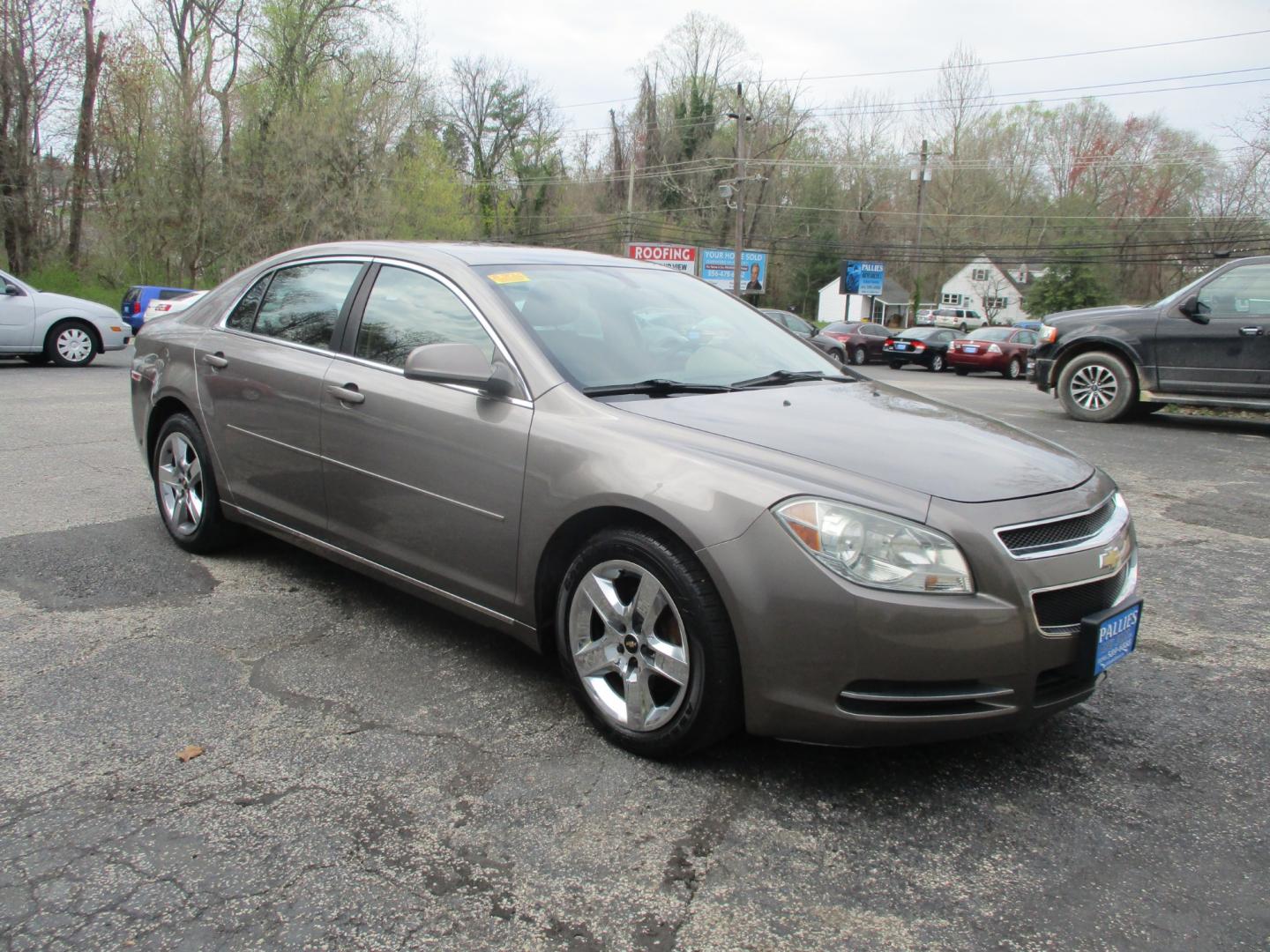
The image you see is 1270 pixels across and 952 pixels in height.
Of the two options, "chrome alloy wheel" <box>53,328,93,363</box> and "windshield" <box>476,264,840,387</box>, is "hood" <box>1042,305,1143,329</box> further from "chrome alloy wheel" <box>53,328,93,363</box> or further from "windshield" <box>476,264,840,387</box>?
"chrome alloy wheel" <box>53,328,93,363</box>

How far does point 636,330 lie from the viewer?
145 inches

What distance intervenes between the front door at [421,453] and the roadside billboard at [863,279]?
60496 millimetres

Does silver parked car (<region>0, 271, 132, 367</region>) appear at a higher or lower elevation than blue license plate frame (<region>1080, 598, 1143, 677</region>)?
higher

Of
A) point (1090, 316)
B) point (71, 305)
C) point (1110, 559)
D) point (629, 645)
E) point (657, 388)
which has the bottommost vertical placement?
point (629, 645)

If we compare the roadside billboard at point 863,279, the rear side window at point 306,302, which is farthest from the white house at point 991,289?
the rear side window at point 306,302

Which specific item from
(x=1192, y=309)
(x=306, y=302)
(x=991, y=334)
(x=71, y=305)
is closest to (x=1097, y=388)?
(x=1192, y=309)

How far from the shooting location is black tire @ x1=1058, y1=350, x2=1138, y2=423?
1080 cm

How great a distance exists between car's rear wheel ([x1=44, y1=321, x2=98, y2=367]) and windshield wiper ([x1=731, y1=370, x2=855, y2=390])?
46.1ft

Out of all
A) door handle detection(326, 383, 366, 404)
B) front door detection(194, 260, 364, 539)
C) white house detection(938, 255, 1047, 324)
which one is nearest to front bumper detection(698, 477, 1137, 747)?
door handle detection(326, 383, 366, 404)

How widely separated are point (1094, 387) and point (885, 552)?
9.74 m

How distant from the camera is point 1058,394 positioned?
11.5 meters

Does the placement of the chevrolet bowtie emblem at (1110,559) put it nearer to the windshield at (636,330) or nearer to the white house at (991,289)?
the windshield at (636,330)

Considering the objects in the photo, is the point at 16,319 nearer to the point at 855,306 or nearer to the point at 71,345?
the point at 71,345

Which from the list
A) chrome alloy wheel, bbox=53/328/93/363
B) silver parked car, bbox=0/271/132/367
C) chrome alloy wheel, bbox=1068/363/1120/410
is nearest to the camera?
chrome alloy wheel, bbox=1068/363/1120/410
